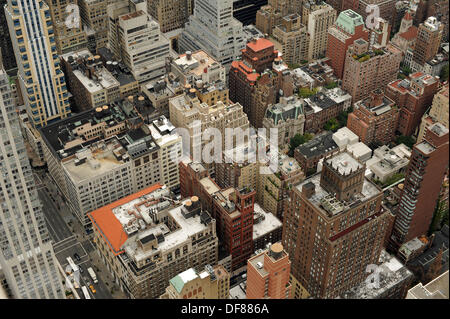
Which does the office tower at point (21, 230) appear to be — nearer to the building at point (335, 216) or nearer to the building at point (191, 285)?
the building at point (191, 285)

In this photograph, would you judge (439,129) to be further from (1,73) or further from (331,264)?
(1,73)

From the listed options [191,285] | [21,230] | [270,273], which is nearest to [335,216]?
[270,273]

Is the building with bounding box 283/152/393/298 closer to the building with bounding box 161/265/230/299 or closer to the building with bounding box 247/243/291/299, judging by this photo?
the building with bounding box 247/243/291/299

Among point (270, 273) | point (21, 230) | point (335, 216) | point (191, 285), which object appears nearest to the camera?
point (21, 230)

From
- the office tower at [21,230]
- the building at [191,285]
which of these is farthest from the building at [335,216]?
the office tower at [21,230]

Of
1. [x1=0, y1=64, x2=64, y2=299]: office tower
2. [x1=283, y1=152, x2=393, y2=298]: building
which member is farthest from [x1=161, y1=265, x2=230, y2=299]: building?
[x1=0, y1=64, x2=64, y2=299]: office tower

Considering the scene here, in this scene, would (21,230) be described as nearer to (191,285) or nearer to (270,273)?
(191,285)
